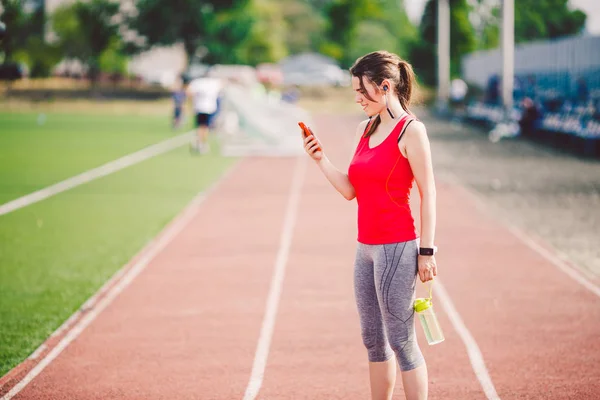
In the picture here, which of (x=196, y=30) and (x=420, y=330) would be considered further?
(x=196, y=30)

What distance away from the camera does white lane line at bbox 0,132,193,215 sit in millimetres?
14320

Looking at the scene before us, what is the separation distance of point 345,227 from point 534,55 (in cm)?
2710

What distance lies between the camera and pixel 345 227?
1184cm

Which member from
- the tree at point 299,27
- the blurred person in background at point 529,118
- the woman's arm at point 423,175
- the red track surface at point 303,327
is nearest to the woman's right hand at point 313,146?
the woman's arm at point 423,175

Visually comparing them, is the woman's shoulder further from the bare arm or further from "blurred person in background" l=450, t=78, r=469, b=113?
"blurred person in background" l=450, t=78, r=469, b=113

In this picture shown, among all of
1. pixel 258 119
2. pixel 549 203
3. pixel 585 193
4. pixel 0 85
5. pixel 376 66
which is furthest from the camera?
pixel 0 85

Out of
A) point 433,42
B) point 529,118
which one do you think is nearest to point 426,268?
point 529,118

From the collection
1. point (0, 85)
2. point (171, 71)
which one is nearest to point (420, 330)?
point (0, 85)

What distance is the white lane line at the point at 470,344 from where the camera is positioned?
17.8ft

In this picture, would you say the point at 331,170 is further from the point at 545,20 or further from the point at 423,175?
the point at 545,20

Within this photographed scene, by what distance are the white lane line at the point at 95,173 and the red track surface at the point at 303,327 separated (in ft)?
14.2

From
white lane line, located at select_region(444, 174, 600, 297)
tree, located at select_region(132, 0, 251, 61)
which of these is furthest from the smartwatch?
tree, located at select_region(132, 0, 251, 61)

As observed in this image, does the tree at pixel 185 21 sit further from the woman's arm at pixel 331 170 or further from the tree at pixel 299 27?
the woman's arm at pixel 331 170

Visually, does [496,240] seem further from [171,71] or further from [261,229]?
[171,71]
